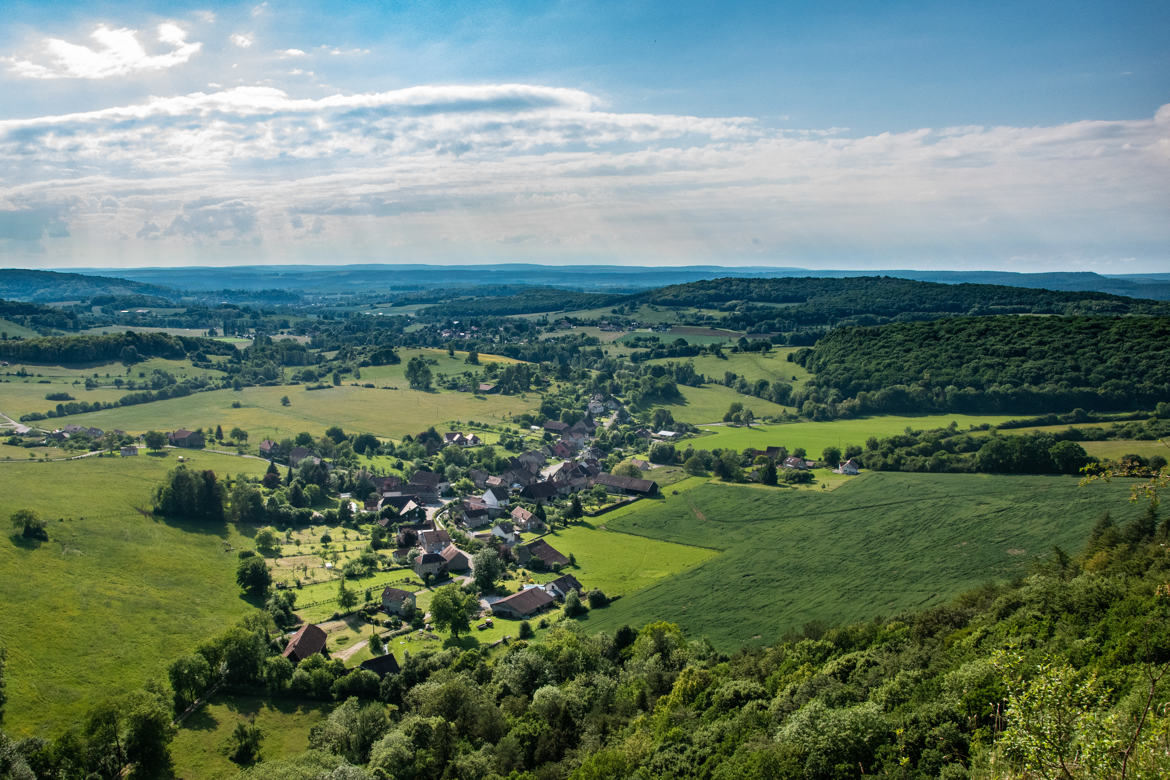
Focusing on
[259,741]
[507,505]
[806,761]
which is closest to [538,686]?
[259,741]

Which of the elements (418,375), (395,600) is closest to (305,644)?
(395,600)

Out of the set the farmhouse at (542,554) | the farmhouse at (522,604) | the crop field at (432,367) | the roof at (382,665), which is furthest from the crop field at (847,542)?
the crop field at (432,367)

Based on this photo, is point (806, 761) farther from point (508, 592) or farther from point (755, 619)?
point (508, 592)

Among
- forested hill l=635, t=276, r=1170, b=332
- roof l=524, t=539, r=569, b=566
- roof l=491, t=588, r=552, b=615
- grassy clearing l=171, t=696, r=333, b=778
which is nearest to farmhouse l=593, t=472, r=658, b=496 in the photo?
roof l=524, t=539, r=569, b=566

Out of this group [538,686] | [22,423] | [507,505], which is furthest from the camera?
[22,423]

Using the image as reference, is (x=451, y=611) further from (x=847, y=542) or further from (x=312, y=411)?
(x=312, y=411)

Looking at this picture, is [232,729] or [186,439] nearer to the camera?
[232,729]

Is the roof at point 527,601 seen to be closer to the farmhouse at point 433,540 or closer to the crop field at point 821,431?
the farmhouse at point 433,540
